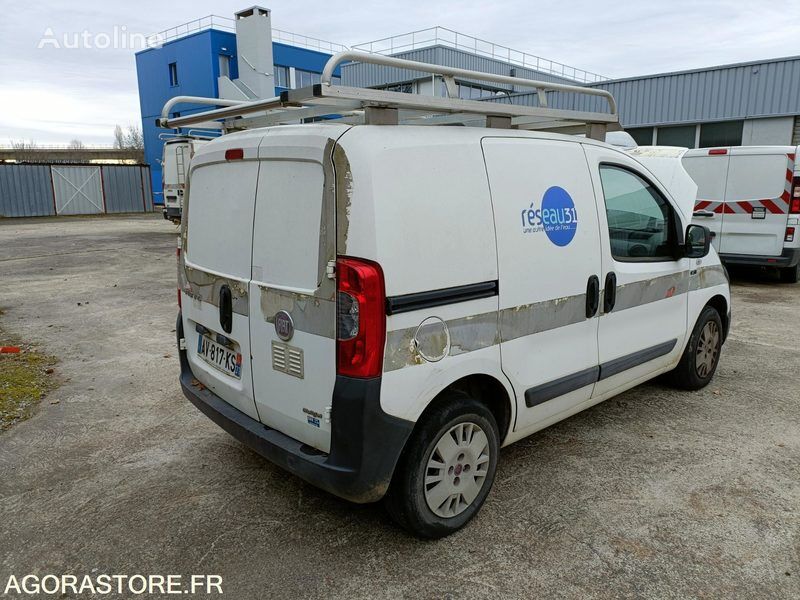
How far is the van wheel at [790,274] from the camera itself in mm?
9852

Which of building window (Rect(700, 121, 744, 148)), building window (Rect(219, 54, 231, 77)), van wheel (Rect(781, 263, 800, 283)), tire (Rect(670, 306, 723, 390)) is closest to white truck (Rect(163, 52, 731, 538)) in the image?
tire (Rect(670, 306, 723, 390))

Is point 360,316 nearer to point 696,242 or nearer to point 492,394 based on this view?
point 492,394

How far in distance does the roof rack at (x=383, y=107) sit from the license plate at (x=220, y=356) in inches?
46.9

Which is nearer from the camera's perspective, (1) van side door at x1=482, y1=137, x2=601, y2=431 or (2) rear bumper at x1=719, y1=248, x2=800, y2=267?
(1) van side door at x1=482, y1=137, x2=601, y2=431

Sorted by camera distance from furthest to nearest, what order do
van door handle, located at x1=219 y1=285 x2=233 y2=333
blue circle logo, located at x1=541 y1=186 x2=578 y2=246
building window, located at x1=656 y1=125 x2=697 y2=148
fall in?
building window, located at x1=656 y1=125 x2=697 y2=148 → blue circle logo, located at x1=541 y1=186 x2=578 y2=246 → van door handle, located at x1=219 y1=285 x2=233 y2=333

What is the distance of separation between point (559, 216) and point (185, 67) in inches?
1265

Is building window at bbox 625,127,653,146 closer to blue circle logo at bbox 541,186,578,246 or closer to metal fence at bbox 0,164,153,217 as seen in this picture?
blue circle logo at bbox 541,186,578,246

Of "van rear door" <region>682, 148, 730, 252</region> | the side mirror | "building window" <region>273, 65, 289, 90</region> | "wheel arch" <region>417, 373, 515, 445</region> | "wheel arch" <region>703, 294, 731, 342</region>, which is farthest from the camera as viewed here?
"building window" <region>273, 65, 289, 90</region>

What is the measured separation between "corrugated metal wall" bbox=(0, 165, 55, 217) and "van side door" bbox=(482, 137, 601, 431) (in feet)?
91.5

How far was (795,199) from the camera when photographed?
8852 mm

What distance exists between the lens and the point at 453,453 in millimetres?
2869

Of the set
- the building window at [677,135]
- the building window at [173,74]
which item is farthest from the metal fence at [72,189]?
the building window at [677,135]

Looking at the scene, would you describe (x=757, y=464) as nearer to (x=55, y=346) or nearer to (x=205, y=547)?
(x=205, y=547)

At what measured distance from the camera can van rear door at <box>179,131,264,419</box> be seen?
9.74ft
